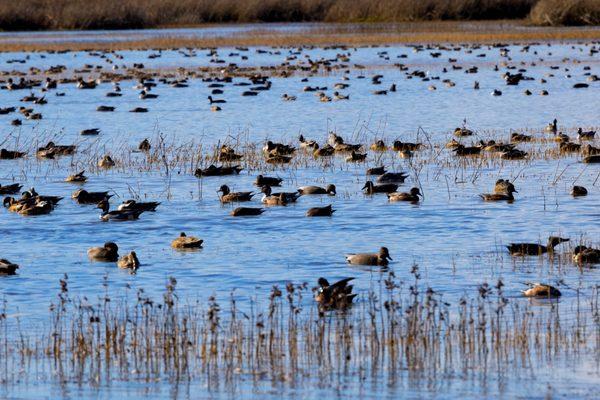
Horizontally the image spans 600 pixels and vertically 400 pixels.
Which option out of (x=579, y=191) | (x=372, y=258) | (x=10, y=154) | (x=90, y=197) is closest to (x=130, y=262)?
(x=372, y=258)

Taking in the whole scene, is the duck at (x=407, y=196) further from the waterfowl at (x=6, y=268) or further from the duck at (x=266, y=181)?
the waterfowl at (x=6, y=268)

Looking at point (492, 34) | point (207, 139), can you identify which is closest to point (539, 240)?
point (207, 139)

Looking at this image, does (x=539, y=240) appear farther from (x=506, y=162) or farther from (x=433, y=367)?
(x=506, y=162)

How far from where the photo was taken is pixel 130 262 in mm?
15297

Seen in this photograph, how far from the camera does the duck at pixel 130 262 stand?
15247mm

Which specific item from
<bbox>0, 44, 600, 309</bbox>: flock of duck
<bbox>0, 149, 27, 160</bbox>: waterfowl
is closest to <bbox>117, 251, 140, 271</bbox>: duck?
<bbox>0, 44, 600, 309</bbox>: flock of duck

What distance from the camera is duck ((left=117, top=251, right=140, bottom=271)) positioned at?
15247mm

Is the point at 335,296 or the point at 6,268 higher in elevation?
the point at 335,296

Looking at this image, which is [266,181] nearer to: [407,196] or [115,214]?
[407,196]

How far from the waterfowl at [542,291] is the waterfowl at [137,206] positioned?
839 cm

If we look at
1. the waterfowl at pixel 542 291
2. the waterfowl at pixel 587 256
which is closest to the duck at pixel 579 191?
the waterfowl at pixel 587 256

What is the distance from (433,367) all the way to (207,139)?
68.5ft

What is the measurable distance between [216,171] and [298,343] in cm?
1285

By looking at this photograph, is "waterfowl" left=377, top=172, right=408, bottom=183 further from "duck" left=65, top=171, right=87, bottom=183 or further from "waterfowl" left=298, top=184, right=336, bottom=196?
"duck" left=65, top=171, right=87, bottom=183
